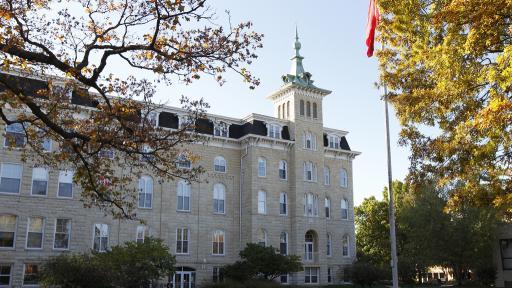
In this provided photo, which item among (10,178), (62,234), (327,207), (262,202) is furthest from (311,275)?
(10,178)

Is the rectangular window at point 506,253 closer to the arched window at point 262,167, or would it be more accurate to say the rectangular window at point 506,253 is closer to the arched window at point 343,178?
the arched window at point 343,178

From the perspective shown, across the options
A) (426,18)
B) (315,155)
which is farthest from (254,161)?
(426,18)

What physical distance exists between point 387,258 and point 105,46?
2412 inches

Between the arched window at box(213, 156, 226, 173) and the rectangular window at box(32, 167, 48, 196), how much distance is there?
47.2 feet

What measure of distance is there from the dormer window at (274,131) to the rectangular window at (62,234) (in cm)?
1968

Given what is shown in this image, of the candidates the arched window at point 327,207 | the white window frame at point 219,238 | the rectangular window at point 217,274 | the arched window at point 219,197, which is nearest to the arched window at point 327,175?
the arched window at point 327,207

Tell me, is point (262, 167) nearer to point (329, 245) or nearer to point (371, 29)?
point (329, 245)

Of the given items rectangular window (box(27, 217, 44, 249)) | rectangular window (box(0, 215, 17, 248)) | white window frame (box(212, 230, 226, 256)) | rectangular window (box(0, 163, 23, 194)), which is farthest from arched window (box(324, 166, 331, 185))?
rectangular window (box(0, 215, 17, 248))

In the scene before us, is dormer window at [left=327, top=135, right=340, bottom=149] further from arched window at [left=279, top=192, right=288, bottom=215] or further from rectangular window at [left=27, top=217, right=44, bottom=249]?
rectangular window at [left=27, top=217, right=44, bottom=249]

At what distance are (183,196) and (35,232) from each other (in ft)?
40.3

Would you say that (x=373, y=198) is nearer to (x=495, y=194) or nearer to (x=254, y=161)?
(x=254, y=161)

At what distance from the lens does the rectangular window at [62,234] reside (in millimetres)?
39438

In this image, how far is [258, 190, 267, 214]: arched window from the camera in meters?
48.6

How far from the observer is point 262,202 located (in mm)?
49000
